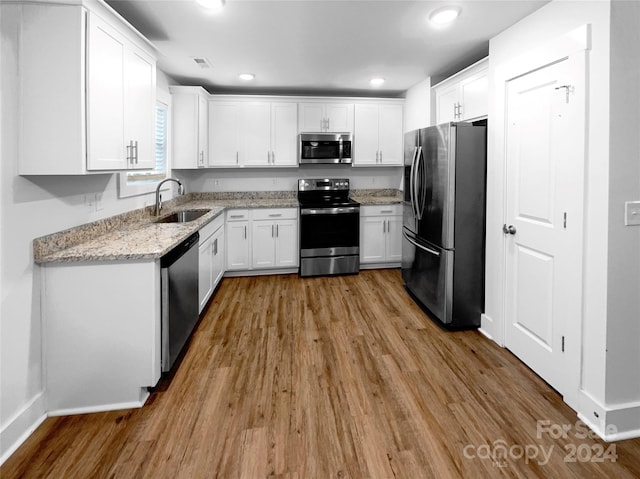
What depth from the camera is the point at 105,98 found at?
2059 millimetres

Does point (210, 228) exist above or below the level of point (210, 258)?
above

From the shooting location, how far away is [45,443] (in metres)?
1.81

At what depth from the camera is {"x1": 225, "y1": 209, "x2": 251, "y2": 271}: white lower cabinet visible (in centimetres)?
463

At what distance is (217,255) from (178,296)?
63.4 inches

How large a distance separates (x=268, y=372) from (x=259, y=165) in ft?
10.4

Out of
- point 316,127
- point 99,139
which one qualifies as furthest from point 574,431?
point 316,127

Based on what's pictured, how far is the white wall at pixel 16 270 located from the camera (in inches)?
67.4

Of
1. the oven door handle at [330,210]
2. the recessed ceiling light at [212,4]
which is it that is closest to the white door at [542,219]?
the recessed ceiling light at [212,4]

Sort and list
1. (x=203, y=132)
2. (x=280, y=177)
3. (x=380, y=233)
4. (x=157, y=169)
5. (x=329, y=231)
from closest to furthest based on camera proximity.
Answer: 1. (x=157, y=169)
2. (x=203, y=132)
3. (x=329, y=231)
4. (x=380, y=233)
5. (x=280, y=177)

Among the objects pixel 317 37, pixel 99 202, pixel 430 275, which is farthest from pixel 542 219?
pixel 99 202

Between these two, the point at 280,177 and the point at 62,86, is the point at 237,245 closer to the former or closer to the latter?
the point at 280,177

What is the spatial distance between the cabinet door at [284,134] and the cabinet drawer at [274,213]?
71 cm

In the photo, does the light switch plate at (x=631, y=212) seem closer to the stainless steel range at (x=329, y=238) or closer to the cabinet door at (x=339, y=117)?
the stainless steel range at (x=329, y=238)

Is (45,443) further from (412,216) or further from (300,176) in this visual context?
(300,176)
